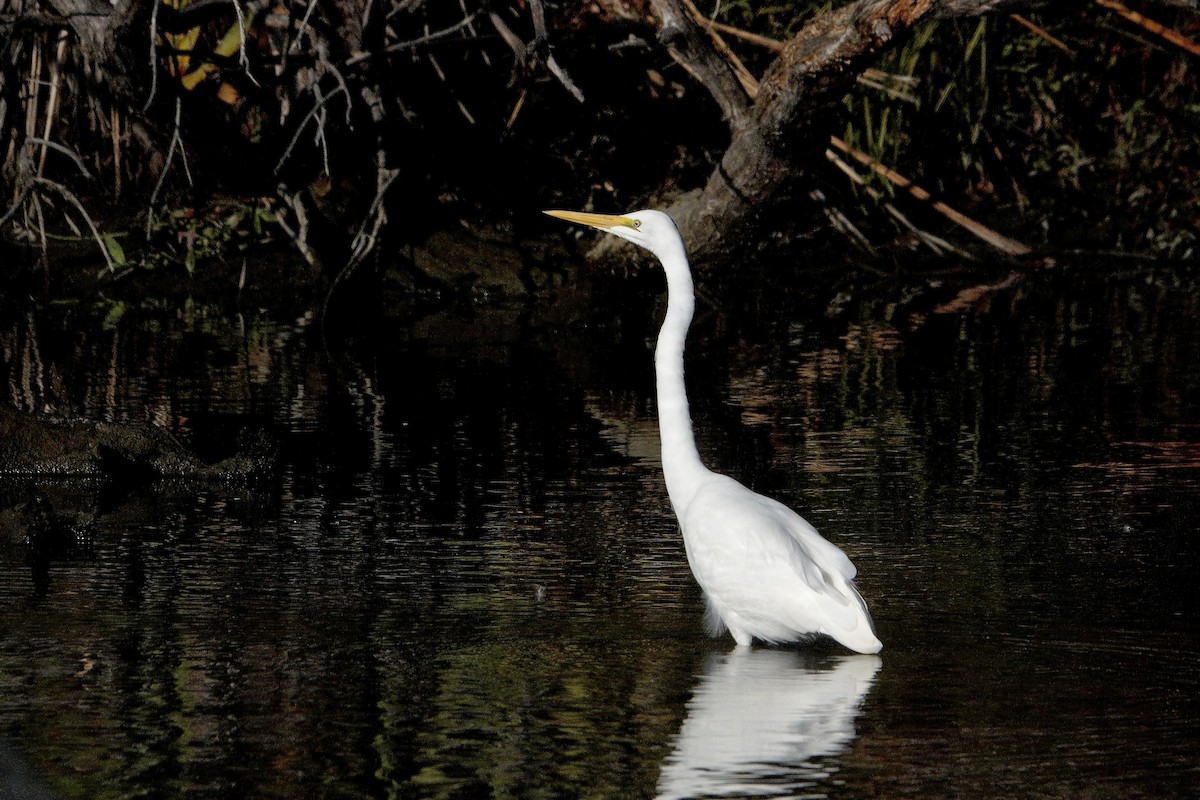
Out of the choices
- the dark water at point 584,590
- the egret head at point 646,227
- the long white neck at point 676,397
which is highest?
the egret head at point 646,227

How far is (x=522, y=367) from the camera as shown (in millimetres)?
10328

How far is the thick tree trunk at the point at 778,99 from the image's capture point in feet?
35.1

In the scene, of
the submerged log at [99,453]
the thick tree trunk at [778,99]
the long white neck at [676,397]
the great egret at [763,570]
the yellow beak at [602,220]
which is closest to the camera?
the great egret at [763,570]

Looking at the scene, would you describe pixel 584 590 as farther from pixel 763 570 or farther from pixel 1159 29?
pixel 1159 29

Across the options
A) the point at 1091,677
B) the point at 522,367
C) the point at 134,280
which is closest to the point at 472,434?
the point at 522,367

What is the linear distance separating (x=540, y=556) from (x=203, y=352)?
5598 millimetres

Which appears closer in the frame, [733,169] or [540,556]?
[540,556]

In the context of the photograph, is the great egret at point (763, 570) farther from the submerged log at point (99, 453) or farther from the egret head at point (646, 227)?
the submerged log at point (99, 453)

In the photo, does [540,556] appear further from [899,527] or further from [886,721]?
[886,721]

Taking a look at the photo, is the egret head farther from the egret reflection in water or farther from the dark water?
the egret reflection in water

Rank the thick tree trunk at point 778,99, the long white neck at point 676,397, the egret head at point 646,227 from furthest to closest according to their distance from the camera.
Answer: the thick tree trunk at point 778,99 → the egret head at point 646,227 → the long white neck at point 676,397

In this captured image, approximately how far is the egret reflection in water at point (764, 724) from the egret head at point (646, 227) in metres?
1.67

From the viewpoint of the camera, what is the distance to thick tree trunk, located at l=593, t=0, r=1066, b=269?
1070cm

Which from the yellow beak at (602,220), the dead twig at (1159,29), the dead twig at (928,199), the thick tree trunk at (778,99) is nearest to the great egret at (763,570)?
the yellow beak at (602,220)
